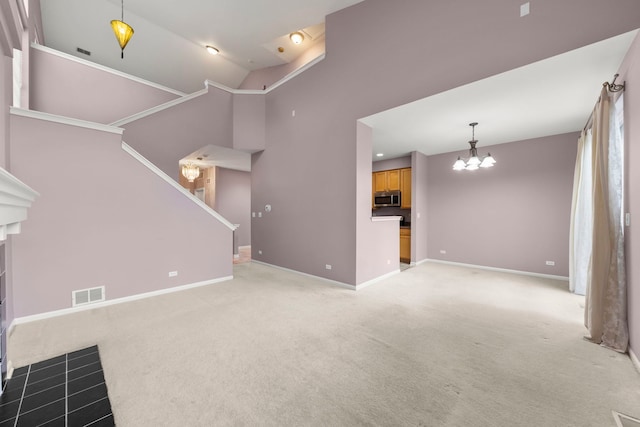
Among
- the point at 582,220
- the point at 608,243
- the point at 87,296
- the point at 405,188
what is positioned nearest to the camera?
the point at 608,243

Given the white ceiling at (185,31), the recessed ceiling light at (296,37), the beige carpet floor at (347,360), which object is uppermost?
the recessed ceiling light at (296,37)

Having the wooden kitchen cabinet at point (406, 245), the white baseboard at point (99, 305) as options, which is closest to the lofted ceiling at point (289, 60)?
the wooden kitchen cabinet at point (406, 245)

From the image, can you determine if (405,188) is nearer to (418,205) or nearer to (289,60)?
(418,205)

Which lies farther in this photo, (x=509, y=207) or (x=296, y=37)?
(x=296, y=37)

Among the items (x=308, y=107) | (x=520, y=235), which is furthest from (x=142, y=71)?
(x=520, y=235)

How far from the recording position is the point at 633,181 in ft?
7.09

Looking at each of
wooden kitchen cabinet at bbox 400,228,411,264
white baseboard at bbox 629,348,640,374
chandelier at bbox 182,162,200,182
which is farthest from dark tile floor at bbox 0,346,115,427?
wooden kitchen cabinet at bbox 400,228,411,264

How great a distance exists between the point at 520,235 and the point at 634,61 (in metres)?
3.83

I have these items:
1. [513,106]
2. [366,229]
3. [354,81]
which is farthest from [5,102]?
[513,106]

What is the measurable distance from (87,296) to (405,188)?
6.52 meters

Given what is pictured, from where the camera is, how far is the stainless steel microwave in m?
6.46

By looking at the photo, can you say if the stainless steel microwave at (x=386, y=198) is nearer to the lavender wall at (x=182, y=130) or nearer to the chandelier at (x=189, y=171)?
the lavender wall at (x=182, y=130)

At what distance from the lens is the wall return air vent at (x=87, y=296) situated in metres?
3.16

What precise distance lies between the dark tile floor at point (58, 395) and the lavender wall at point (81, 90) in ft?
17.3
